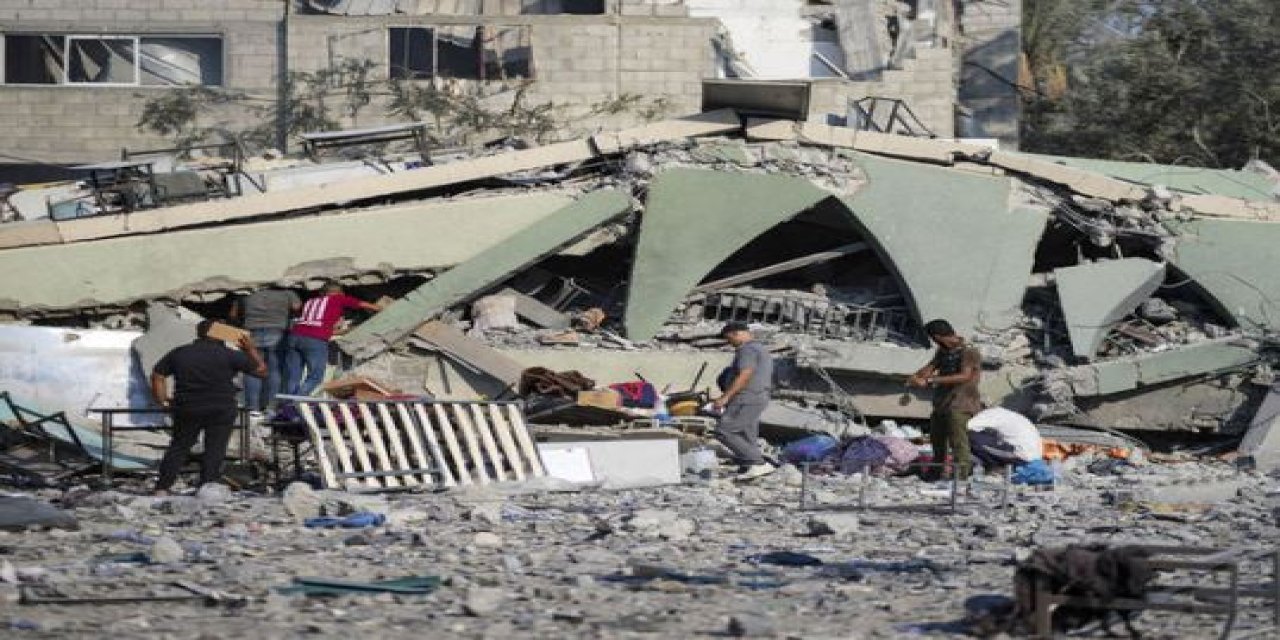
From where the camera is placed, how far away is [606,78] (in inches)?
1109

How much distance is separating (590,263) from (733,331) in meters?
5.57

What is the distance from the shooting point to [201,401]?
46.1 ft

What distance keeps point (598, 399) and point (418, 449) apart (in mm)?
2464

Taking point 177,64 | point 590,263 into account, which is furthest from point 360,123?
point 590,263

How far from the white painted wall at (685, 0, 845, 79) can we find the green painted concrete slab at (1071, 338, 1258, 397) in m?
10.8

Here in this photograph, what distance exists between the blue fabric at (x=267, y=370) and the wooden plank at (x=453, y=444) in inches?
126

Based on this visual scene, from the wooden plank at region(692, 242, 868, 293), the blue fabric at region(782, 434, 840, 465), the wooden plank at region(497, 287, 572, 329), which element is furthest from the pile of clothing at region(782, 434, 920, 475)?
the wooden plank at region(497, 287, 572, 329)

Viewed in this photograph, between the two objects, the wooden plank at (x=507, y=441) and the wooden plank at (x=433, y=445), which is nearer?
the wooden plank at (x=433, y=445)

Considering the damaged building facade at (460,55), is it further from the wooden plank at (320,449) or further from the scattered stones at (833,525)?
the scattered stones at (833,525)

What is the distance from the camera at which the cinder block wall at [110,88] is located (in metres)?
28.9

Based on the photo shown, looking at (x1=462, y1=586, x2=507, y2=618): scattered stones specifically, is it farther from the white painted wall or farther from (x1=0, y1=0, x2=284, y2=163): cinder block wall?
the white painted wall

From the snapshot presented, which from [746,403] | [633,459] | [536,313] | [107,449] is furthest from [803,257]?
[107,449]

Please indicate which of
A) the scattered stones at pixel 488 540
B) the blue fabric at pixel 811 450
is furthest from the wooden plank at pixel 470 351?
the scattered stones at pixel 488 540

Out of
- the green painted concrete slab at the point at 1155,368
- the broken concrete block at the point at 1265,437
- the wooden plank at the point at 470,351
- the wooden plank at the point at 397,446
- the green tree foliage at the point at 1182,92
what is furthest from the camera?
the green tree foliage at the point at 1182,92
